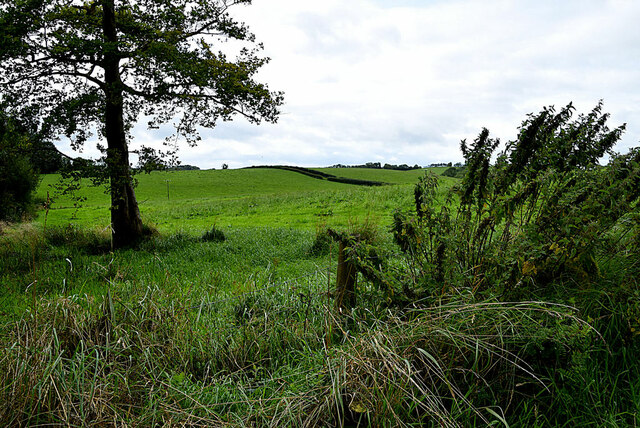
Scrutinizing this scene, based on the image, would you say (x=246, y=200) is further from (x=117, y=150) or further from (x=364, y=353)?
(x=364, y=353)

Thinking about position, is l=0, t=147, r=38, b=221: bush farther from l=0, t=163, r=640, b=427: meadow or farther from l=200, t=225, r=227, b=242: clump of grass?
l=0, t=163, r=640, b=427: meadow

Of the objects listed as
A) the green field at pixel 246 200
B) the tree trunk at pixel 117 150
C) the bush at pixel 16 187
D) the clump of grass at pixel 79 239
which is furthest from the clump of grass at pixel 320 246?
the bush at pixel 16 187

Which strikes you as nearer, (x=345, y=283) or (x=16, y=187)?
(x=345, y=283)

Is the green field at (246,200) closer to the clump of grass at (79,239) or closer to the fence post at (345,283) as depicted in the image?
the clump of grass at (79,239)

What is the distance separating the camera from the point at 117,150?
39.2ft

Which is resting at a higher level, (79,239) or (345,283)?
(345,283)

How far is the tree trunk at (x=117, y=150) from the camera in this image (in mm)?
11758

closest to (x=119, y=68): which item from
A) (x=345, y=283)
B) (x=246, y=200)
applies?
(x=345, y=283)

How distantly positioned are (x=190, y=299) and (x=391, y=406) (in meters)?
2.75

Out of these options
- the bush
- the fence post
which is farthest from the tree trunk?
the bush

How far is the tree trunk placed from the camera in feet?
38.6

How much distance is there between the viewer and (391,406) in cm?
234

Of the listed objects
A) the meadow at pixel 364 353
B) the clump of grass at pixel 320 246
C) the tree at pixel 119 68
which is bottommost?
the clump of grass at pixel 320 246

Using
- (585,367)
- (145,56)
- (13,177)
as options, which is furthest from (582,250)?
(13,177)
